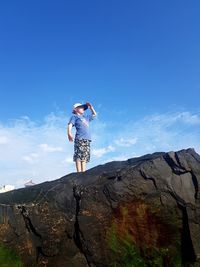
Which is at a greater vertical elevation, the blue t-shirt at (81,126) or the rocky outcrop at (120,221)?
the blue t-shirt at (81,126)

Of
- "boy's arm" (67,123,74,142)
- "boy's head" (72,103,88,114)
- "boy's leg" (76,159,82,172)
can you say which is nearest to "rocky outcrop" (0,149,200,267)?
"boy's leg" (76,159,82,172)

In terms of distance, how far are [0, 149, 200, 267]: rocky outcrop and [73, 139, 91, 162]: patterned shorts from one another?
285 cm

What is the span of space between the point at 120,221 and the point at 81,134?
4.28m

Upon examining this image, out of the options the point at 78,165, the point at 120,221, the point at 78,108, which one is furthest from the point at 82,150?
the point at 120,221

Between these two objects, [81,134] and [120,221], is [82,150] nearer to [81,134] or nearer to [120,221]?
[81,134]

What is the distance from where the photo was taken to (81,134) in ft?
36.1

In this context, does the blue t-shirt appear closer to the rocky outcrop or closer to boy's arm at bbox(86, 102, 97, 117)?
boy's arm at bbox(86, 102, 97, 117)

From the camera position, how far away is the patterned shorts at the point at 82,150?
35.1 feet

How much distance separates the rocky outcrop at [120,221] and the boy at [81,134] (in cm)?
284

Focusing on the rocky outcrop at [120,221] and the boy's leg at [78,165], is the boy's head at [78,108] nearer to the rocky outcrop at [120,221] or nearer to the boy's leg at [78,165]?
the boy's leg at [78,165]

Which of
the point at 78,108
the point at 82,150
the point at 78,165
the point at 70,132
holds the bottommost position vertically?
the point at 78,165

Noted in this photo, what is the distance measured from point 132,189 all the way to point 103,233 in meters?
1.11

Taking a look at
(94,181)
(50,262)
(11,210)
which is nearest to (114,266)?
(50,262)

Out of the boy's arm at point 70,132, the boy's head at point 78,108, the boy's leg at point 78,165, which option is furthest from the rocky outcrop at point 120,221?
the boy's head at point 78,108
